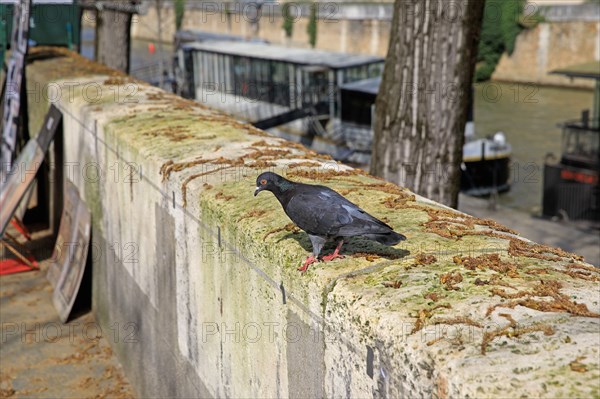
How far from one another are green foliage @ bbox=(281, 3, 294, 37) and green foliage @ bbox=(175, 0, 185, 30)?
34.7 ft

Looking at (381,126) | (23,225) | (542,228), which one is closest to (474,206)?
(542,228)

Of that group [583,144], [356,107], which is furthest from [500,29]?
[583,144]

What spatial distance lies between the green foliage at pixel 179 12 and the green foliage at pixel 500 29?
30.3m

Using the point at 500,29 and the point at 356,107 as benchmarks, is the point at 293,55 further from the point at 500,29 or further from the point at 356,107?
the point at 500,29

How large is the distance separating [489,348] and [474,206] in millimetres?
20002

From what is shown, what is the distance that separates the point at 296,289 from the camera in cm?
358

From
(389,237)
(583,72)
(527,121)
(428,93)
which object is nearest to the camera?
(389,237)

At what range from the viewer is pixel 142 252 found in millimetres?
6340

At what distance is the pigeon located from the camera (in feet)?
10.6

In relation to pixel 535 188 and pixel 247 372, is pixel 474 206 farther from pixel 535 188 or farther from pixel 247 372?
pixel 247 372

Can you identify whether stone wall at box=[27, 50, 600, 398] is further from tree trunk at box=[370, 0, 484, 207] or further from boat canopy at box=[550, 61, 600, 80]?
boat canopy at box=[550, 61, 600, 80]

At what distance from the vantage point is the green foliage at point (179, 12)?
238ft

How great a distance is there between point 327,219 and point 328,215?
2cm

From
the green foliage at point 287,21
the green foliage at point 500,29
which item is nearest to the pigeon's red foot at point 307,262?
the green foliage at point 500,29
